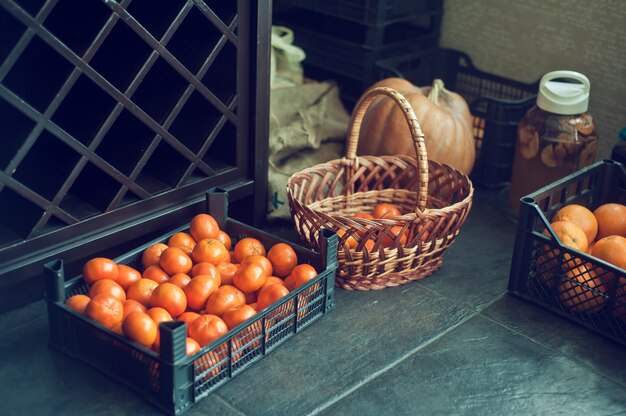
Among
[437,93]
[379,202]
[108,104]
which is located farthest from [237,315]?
[437,93]

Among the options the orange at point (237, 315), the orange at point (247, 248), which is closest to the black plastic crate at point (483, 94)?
the orange at point (247, 248)

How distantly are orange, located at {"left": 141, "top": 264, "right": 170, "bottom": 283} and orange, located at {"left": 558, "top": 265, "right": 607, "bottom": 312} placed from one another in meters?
0.77

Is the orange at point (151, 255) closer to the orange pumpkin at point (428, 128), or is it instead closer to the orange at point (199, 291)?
the orange at point (199, 291)

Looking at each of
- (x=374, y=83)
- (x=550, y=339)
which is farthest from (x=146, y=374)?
(x=374, y=83)

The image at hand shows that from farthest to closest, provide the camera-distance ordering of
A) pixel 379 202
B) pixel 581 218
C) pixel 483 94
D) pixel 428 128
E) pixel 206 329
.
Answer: pixel 483 94
pixel 428 128
pixel 379 202
pixel 581 218
pixel 206 329

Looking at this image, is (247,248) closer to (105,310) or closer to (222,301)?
(222,301)

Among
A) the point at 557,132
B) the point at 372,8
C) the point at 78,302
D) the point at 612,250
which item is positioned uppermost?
the point at 372,8

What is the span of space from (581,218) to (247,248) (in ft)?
2.27

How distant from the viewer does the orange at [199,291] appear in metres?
1.50

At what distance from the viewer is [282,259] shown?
1.63 meters

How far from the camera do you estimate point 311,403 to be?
141cm

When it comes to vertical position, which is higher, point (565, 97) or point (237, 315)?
point (565, 97)

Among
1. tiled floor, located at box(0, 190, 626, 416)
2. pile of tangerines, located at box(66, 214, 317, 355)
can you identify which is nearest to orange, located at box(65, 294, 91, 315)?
pile of tangerines, located at box(66, 214, 317, 355)

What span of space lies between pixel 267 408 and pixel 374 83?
1.20 meters
